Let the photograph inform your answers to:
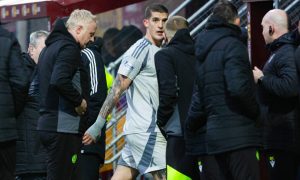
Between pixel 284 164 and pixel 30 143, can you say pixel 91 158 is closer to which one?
pixel 30 143

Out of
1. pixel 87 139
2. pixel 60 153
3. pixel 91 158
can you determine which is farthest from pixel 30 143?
pixel 60 153

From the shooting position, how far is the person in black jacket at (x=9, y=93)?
29.3 feet

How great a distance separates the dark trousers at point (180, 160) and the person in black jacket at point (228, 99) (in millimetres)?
893

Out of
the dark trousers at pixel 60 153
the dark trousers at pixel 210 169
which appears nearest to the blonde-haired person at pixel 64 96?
the dark trousers at pixel 60 153

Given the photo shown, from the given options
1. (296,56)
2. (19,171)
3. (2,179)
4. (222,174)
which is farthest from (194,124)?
(19,171)

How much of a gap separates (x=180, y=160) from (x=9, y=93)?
1.70 m

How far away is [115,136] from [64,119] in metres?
4.67

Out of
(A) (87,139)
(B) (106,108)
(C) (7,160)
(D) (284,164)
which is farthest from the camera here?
(B) (106,108)

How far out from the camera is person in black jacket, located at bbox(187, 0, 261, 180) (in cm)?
812

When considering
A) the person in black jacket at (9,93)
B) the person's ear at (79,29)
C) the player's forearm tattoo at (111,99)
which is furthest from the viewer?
the player's forearm tattoo at (111,99)

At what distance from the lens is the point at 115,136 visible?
1411 cm

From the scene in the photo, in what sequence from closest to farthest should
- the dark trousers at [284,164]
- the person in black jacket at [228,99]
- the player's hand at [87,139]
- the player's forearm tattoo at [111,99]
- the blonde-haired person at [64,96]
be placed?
the person in black jacket at [228,99] < the dark trousers at [284,164] < the blonde-haired person at [64,96] < the player's hand at [87,139] < the player's forearm tattoo at [111,99]

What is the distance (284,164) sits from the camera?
916 cm

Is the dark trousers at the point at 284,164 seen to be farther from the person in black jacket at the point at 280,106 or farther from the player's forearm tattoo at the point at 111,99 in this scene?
the player's forearm tattoo at the point at 111,99
